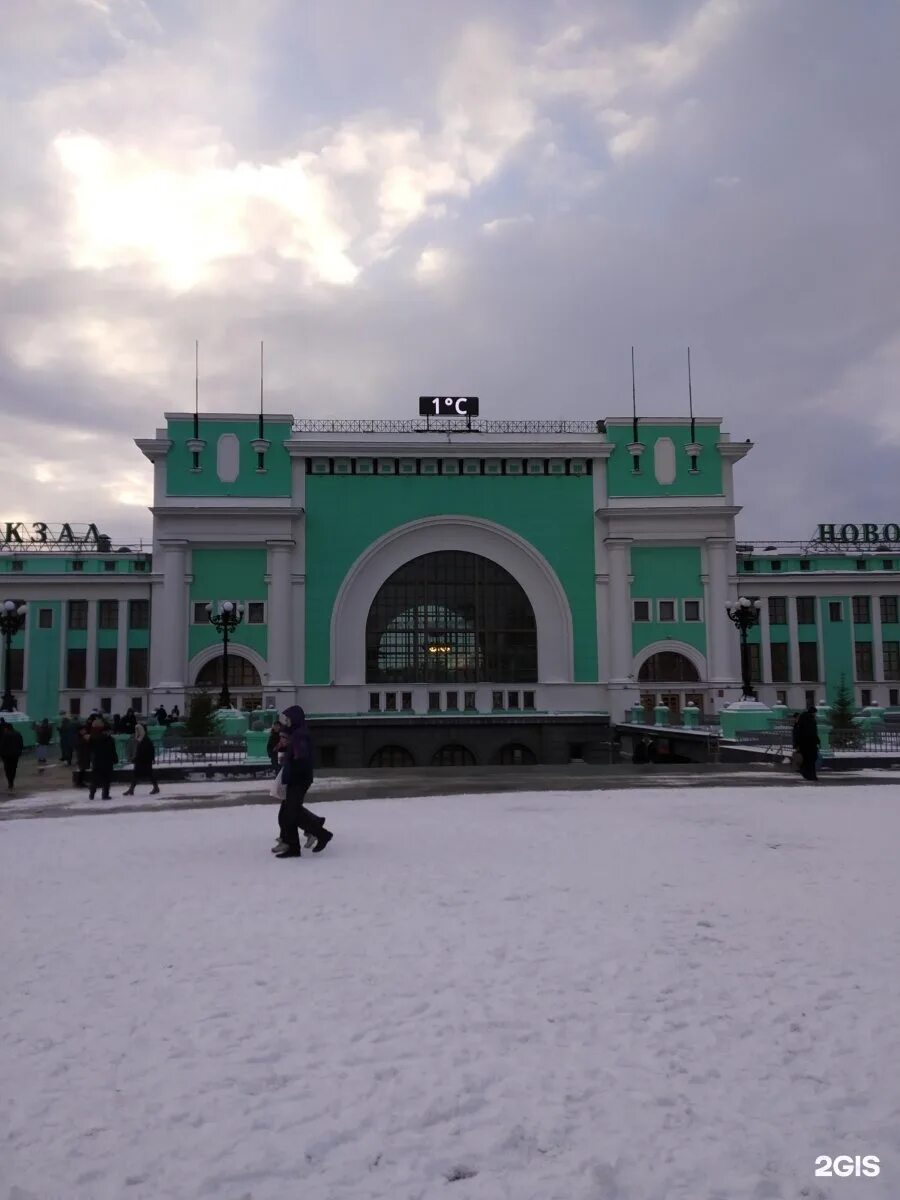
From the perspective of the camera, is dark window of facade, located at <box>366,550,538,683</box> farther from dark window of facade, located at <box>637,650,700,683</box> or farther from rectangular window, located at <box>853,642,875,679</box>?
rectangular window, located at <box>853,642,875,679</box>

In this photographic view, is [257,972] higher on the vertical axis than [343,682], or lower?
lower

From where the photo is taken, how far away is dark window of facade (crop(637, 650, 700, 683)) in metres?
42.5

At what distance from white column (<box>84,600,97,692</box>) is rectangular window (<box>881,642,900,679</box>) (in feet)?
140

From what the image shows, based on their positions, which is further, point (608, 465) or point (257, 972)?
point (608, 465)

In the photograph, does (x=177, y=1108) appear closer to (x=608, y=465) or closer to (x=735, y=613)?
(x=735, y=613)

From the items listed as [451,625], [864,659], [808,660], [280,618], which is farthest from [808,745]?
[864,659]

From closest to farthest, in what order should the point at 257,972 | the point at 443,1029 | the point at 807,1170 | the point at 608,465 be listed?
the point at 807,1170
the point at 443,1029
the point at 257,972
the point at 608,465

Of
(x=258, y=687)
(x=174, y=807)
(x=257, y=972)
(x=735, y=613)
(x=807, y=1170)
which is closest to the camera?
(x=807, y=1170)

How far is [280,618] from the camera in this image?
135 feet

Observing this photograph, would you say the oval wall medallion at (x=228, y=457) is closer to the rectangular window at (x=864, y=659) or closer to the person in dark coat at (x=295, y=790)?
the person in dark coat at (x=295, y=790)

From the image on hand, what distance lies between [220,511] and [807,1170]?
132 ft

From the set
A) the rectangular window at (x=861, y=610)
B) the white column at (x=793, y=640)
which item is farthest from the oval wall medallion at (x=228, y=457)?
the rectangular window at (x=861, y=610)

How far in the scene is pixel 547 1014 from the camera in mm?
5613

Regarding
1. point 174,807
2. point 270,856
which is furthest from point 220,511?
point 270,856
